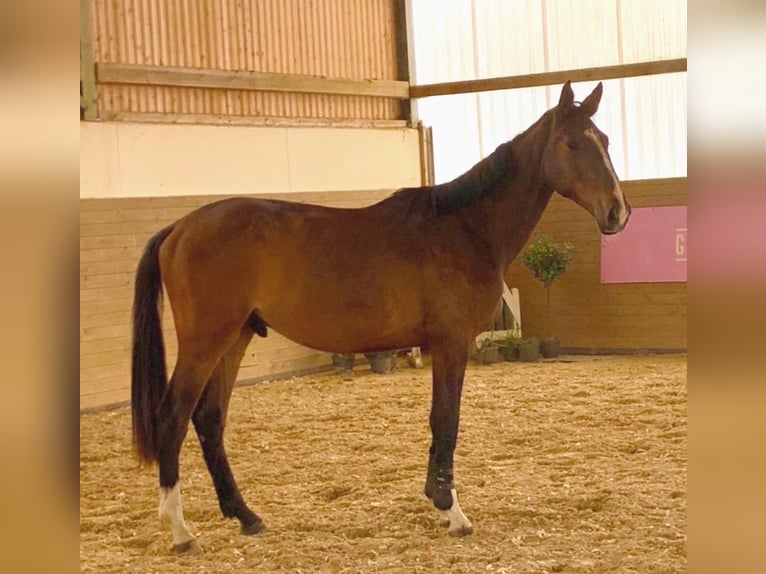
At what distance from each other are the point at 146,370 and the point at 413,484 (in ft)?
4.57

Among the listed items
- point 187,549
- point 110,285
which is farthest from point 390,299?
point 110,285

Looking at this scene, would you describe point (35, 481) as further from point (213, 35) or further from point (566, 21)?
point (566, 21)

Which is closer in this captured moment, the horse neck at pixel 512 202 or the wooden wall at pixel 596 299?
the horse neck at pixel 512 202

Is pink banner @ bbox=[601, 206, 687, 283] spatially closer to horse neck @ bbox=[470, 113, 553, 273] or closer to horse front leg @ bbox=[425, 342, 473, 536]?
horse neck @ bbox=[470, 113, 553, 273]

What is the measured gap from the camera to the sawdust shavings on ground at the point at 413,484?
3.28 metres

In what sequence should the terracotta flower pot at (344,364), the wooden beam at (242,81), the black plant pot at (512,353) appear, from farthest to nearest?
the black plant pot at (512,353) → the terracotta flower pot at (344,364) → the wooden beam at (242,81)

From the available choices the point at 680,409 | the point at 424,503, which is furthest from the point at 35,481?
the point at 680,409

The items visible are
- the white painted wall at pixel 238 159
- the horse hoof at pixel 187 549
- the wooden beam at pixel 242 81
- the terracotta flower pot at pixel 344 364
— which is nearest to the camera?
the horse hoof at pixel 187 549

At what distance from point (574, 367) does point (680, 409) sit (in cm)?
198

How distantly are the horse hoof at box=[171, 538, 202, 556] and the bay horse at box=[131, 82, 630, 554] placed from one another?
0.05 m

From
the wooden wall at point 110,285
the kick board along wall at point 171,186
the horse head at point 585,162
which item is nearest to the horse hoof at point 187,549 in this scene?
the horse head at point 585,162

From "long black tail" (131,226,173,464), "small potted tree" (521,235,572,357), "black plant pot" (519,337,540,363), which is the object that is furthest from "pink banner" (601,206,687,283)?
"long black tail" (131,226,173,464)

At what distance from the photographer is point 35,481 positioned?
0.52 metres

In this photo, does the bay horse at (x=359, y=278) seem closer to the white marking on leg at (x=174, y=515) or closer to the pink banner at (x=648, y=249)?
the white marking on leg at (x=174, y=515)
